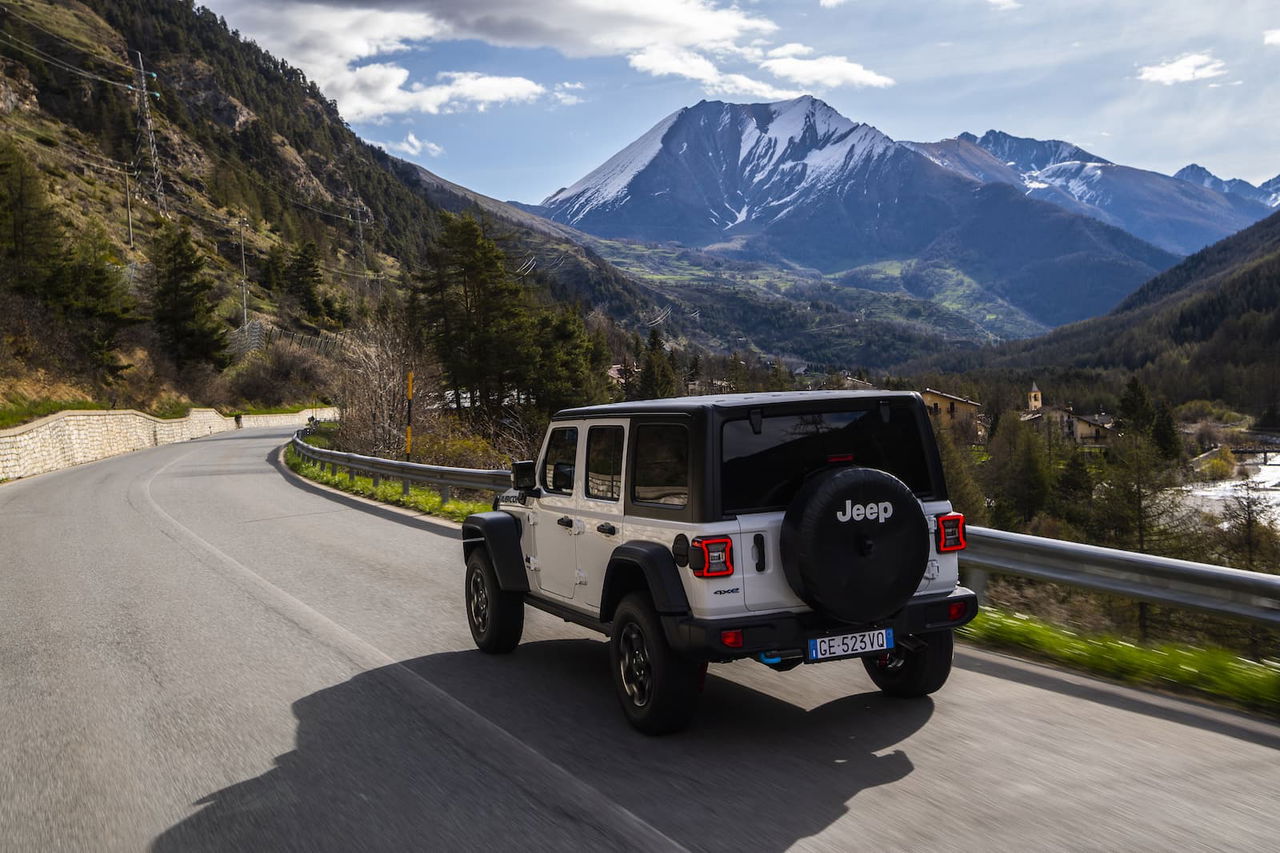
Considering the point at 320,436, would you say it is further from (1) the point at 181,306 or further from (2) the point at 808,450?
(2) the point at 808,450

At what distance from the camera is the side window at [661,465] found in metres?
4.82

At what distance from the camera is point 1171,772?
420 cm

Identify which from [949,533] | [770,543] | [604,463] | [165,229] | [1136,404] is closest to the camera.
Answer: [770,543]

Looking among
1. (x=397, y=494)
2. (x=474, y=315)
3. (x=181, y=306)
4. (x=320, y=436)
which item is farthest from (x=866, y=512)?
(x=181, y=306)

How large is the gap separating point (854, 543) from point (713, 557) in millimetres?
687

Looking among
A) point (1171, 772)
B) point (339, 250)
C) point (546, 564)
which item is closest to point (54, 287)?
point (546, 564)

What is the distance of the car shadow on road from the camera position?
3.79m

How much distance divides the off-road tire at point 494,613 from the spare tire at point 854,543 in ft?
8.88

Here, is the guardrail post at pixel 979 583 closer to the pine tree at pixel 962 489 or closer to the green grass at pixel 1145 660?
the green grass at pixel 1145 660

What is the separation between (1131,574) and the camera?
6.12m

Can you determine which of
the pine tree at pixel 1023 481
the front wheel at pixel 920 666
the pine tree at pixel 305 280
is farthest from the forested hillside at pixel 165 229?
the pine tree at pixel 1023 481

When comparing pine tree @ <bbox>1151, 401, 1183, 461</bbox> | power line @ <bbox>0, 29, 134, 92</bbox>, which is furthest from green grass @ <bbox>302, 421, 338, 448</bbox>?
power line @ <bbox>0, 29, 134, 92</bbox>

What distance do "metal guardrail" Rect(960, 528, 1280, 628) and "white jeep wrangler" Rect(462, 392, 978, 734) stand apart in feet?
5.23

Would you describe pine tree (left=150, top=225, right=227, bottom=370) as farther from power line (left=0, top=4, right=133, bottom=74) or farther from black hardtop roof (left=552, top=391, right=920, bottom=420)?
power line (left=0, top=4, right=133, bottom=74)
